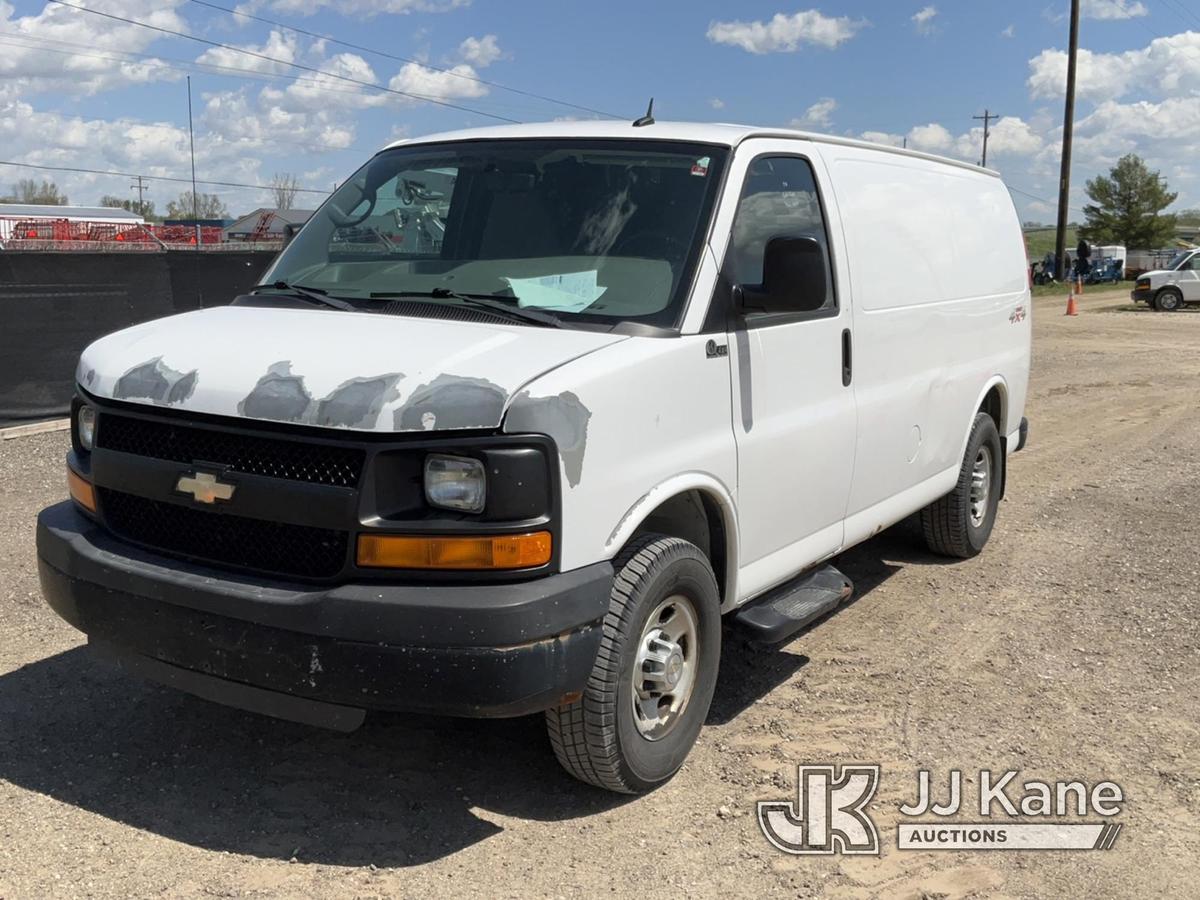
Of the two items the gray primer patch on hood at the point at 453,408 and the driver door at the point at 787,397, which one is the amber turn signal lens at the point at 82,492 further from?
the driver door at the point at 787,397

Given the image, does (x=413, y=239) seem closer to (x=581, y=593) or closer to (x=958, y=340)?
(x=581, y=593)

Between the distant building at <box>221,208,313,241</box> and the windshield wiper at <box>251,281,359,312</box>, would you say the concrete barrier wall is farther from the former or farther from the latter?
the distant building at <box>221,208,313,241</box>

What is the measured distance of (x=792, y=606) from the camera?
4.60 meters

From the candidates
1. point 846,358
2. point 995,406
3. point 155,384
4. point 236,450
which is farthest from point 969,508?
point 155,384

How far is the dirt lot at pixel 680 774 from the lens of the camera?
3512 mm

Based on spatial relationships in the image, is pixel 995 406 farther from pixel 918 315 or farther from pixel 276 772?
pixel 276 772

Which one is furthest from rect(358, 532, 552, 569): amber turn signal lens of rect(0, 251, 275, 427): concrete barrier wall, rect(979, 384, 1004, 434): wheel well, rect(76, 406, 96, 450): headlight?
rect(0, 251, 275, 427): concrete barrier wall

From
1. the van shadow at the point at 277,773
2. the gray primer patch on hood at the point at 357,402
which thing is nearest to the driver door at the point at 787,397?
the van shadow at the point at 277,773

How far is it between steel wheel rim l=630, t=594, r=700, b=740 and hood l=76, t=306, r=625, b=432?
96 centimetres

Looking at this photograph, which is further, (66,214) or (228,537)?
(66,214)

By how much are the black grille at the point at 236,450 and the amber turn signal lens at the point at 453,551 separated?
205 mm

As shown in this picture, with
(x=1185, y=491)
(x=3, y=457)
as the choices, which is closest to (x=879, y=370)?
(x=1185, y=491)

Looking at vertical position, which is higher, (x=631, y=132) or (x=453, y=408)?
(x=631, y=132)

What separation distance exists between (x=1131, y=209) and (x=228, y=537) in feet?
276
